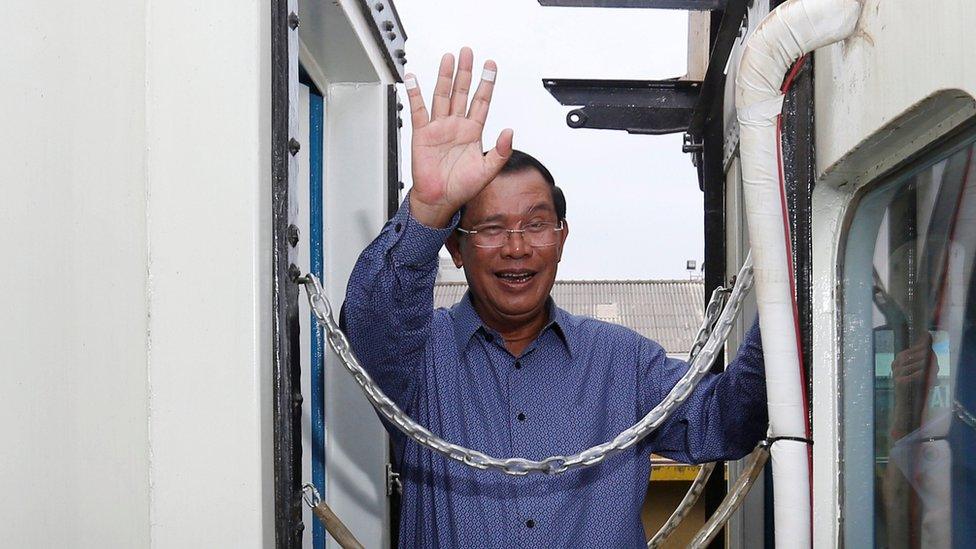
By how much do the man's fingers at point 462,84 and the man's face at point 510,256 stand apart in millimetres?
587

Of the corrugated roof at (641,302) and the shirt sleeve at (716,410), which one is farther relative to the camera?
the corrugated roof at (641,302)

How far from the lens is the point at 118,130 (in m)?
1.27

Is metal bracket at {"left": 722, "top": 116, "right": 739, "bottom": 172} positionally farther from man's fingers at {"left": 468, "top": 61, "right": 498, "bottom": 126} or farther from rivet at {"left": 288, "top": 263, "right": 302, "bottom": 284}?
rivet at {"left": 288, "top": 263, "right": 302, "bottom": 284}

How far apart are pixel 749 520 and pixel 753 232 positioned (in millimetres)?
1869

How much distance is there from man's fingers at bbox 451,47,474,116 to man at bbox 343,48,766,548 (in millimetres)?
238

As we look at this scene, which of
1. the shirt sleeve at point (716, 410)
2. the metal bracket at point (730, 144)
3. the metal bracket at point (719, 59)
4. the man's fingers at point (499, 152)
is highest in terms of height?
the metal bracket at point (719, 59)

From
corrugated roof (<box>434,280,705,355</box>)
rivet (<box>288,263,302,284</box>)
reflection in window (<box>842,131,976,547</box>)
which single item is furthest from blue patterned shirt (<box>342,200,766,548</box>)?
corrugated roof (<box>434,280,705,355</box>)

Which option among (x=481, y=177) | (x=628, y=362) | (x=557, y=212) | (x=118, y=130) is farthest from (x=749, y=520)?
(x=118, y=130)

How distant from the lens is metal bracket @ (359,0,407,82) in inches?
96.7

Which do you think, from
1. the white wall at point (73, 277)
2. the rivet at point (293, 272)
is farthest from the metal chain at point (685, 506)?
the white wall at point (73, 277)

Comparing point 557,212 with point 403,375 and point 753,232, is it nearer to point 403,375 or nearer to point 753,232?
point 403,375

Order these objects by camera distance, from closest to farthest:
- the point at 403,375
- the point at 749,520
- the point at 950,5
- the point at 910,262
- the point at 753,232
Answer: the point at 950,5, the point at 910,262, the point at 753,232, the point at 403,375, the point at 749,520

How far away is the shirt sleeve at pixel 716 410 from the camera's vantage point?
1900 mm

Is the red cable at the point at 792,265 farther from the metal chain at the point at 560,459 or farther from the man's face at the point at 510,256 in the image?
the man's face at the point at 510,256
